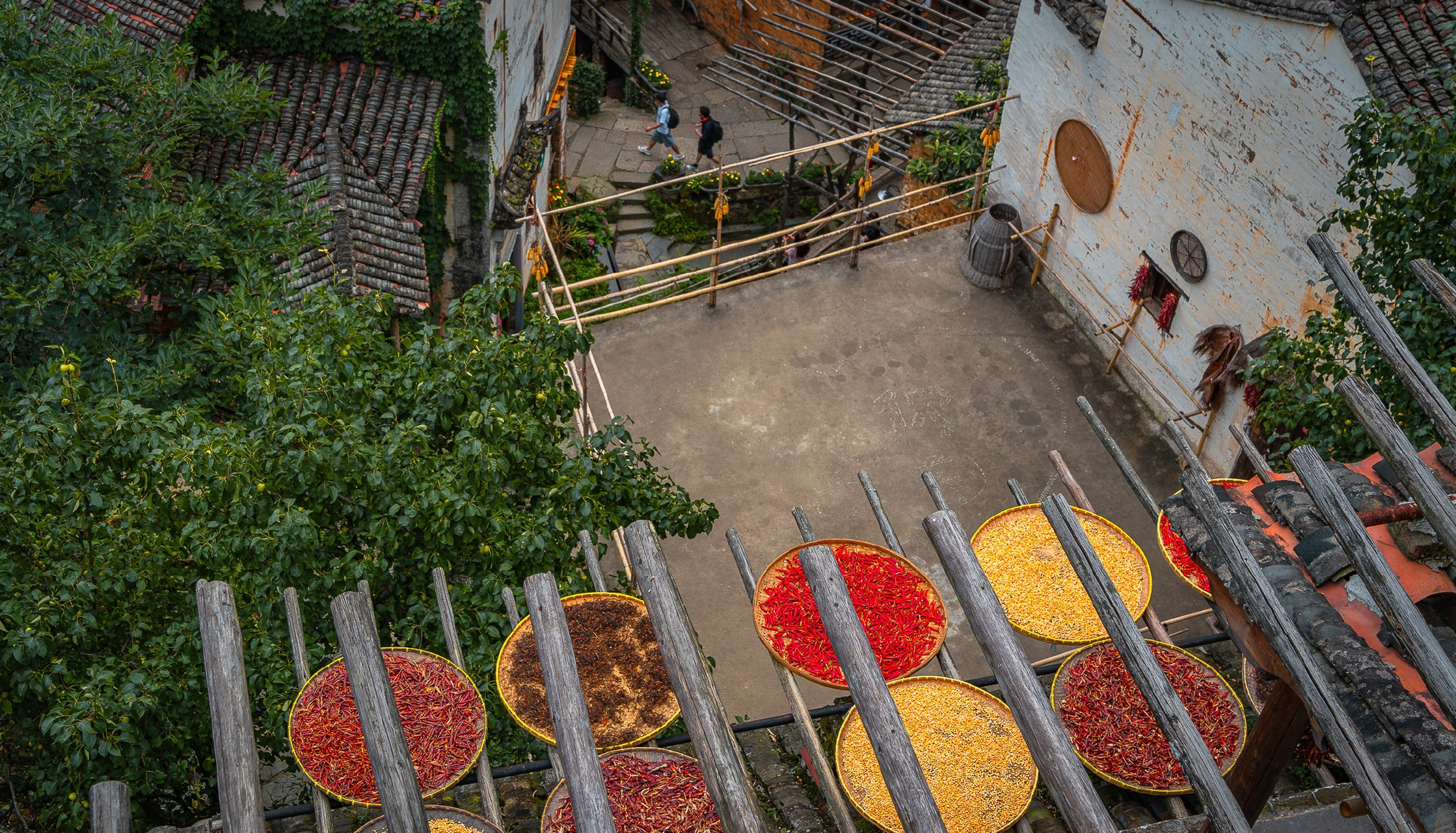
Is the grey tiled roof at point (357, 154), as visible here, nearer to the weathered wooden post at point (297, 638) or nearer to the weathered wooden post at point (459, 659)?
the weathered wooden post at point (297, 638)

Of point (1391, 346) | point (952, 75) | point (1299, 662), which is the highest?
point (1391, 346)

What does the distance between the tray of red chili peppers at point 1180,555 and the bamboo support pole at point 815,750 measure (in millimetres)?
2699

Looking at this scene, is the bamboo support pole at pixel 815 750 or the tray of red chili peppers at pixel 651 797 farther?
the bamboo support pole at pixel 815 750

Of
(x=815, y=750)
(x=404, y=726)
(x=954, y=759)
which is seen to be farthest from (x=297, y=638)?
(x=954, y=759)

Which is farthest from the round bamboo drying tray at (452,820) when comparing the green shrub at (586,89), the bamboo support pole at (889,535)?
the green shrub at (586,89)

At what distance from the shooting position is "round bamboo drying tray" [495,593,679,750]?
6.67 metres

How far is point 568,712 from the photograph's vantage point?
459 cm

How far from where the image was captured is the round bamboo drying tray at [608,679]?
6668 mm

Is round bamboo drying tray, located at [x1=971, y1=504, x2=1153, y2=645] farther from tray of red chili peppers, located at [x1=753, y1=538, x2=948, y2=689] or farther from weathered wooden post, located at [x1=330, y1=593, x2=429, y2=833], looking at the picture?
weathered wooden post, located at [x1=330, y1=593, x2=429, y2=833]

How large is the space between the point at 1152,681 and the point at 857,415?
884cm

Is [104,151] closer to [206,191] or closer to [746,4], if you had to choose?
[206,191]

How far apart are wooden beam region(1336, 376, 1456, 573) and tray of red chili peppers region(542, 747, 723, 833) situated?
3.62 metres

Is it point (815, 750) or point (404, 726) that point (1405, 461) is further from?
point (404, 726)

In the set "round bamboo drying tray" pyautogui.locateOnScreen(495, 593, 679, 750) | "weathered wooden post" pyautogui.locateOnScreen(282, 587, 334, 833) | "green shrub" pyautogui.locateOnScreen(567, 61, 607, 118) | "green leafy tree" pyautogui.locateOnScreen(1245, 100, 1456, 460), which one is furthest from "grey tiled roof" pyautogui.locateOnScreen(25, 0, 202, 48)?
"green shrub" pyautogui.locateOnScreen(567, 61, 607, 118)
